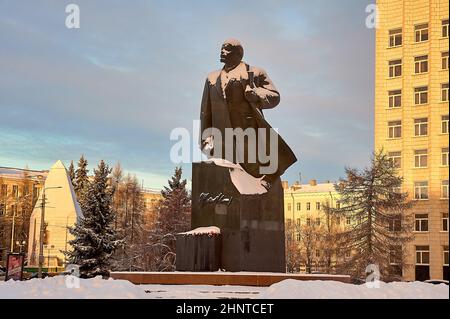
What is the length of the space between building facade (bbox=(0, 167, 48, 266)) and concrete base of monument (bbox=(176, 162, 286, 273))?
43.0 meters

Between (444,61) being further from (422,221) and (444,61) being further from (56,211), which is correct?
(56,211)

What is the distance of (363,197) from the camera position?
33.9 metres

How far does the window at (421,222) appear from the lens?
4534 cm

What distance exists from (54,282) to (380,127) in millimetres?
41329

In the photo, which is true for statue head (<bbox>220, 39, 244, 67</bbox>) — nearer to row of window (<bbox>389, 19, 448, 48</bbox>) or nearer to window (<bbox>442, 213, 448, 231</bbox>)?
window (<bbox>442, 213, 448, 231</bbox>)

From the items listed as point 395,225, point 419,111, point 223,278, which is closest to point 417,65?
point 419,111

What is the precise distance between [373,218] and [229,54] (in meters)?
23.6

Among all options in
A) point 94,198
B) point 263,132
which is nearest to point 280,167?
point 263,132

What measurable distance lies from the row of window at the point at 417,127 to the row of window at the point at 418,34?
5.57 meters

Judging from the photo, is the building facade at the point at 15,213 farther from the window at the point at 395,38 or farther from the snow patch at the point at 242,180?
the snow patch at the point at 242,180

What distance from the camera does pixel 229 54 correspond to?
1352 cm

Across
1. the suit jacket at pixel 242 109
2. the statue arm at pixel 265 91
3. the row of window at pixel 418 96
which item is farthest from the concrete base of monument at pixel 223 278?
the row of window at pixel 418 96
